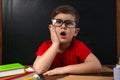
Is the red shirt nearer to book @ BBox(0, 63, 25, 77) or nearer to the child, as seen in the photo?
the child

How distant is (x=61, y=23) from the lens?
1.05 m

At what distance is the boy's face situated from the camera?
3.45ft

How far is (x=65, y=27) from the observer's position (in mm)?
1049

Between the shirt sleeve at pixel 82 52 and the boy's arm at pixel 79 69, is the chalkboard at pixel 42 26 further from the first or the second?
the boy's arm at pixel 79 69

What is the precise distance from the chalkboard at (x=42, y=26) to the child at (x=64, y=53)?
0.47 meters

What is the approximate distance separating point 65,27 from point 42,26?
0.59 meters

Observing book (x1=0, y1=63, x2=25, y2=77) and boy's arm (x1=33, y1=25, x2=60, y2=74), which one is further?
Result: boy's arm (x1=33, y1=25, x2=60, y2=74)

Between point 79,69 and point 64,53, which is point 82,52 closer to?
point 64,53

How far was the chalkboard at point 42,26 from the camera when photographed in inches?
63.7

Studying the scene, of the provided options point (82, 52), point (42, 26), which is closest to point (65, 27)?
point (82, 52)

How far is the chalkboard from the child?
47 centimetres

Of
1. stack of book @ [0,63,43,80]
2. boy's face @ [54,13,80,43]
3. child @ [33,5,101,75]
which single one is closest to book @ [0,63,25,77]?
stack of book @ [0,63,43,80]

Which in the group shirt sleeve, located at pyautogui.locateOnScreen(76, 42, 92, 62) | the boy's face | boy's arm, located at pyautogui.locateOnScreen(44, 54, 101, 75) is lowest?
boy's arm, located at pyautogui.locateOnScreen(44, 54, 101, 75)

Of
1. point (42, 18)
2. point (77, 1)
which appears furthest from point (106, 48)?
point (42, 18)
